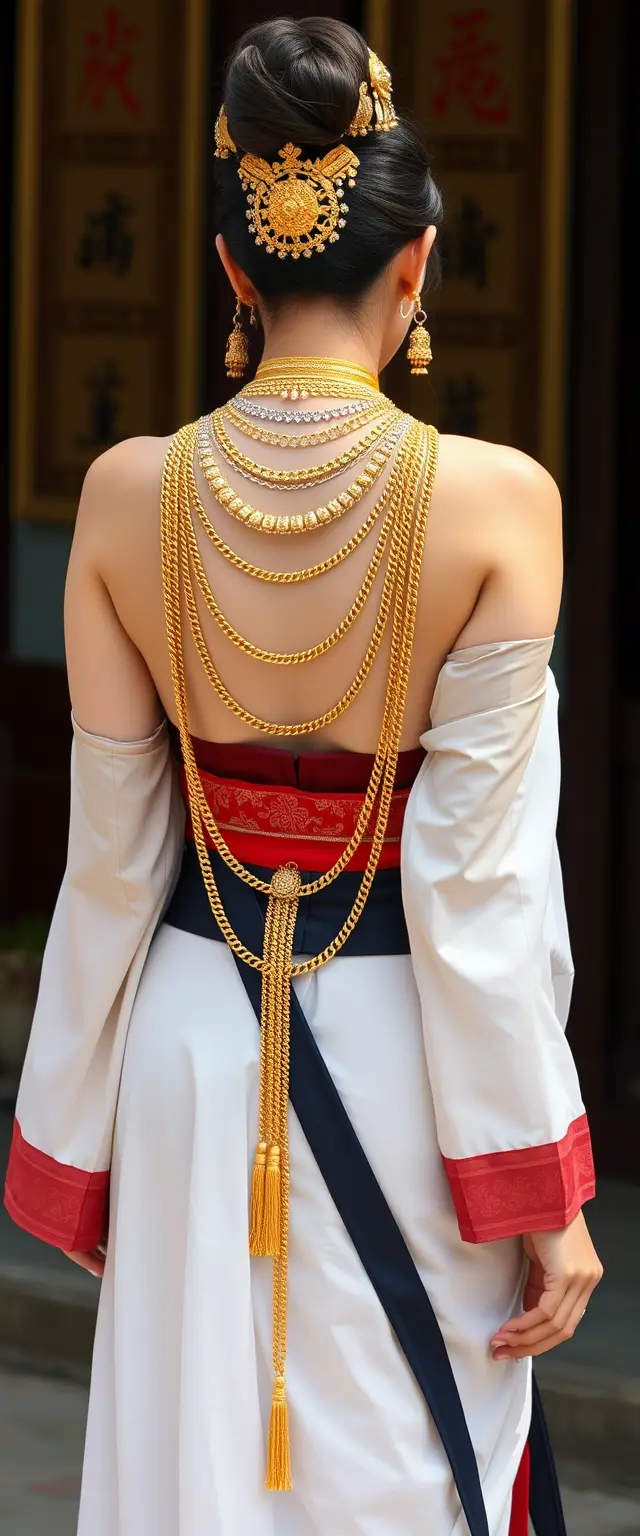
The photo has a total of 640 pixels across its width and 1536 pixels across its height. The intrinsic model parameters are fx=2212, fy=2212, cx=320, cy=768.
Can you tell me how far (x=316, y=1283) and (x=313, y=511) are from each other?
27.7 inches

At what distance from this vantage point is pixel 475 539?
75.5 inches

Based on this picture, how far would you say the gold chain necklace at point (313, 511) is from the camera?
196 centimetres

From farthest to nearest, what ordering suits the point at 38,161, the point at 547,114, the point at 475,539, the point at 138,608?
the point at 38,161, the point at 547,114, the point at 138,608, the point at 475,539

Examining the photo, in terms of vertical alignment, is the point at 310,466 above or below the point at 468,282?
above

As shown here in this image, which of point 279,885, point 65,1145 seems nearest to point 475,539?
point 279,885

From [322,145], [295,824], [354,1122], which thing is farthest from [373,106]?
[354,1122]

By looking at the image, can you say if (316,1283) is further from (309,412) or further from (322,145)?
(322,145)

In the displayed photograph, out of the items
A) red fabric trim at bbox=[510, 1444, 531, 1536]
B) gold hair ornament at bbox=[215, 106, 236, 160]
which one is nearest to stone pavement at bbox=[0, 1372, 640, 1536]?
red fabric trim at bbox=[510, 1444, 531, 1536]

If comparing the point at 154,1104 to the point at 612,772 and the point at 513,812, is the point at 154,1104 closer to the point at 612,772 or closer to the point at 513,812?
the point at 513,812

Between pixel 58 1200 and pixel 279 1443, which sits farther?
pixel 58 1200

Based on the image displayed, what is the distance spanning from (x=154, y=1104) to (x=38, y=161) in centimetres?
388

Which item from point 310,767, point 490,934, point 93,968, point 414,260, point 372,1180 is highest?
point 414,260

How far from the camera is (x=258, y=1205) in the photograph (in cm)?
202

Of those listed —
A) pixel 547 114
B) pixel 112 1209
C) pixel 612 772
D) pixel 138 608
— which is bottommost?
pixel 612 772
